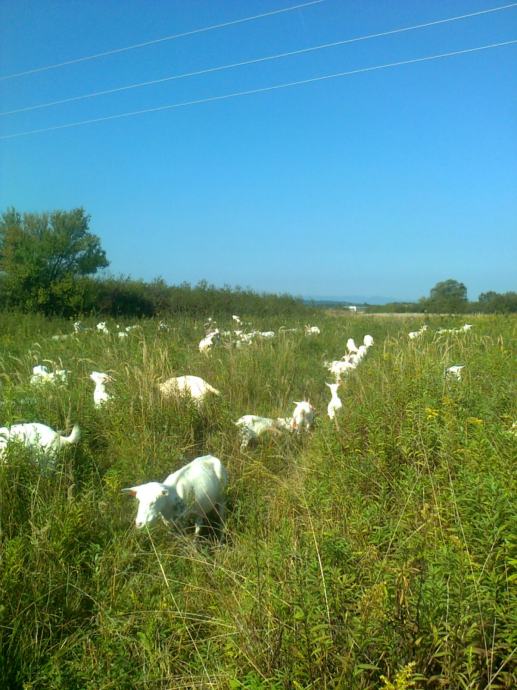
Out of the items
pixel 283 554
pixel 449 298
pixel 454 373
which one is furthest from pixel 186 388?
pixel 449 298

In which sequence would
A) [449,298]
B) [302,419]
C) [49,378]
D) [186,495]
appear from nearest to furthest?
[186,495] → [302,419] → [49,378] → [449,298]

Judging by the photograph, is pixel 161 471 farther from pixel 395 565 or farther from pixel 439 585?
pixel 439 585

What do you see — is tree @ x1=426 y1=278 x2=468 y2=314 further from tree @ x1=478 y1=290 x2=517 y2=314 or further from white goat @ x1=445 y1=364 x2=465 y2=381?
white goat @ x1=445 y1=364 x2=465 y2=381

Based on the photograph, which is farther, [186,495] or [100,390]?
[100,390]

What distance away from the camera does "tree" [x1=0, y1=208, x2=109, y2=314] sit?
2288 cm

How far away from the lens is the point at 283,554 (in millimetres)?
3207

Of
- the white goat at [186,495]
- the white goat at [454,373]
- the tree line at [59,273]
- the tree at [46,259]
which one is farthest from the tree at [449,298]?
the white goat at [186,495]

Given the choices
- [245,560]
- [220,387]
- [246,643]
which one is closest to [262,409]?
[220,387]

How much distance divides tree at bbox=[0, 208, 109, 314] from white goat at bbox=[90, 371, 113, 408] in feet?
52.7

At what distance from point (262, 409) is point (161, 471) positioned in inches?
107

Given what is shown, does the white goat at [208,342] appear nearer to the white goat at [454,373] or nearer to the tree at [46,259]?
the white goat at [454,373]

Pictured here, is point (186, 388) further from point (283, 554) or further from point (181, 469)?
point (283, 554)

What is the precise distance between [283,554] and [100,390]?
4.63 metres

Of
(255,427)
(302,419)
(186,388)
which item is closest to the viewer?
(255,427)
